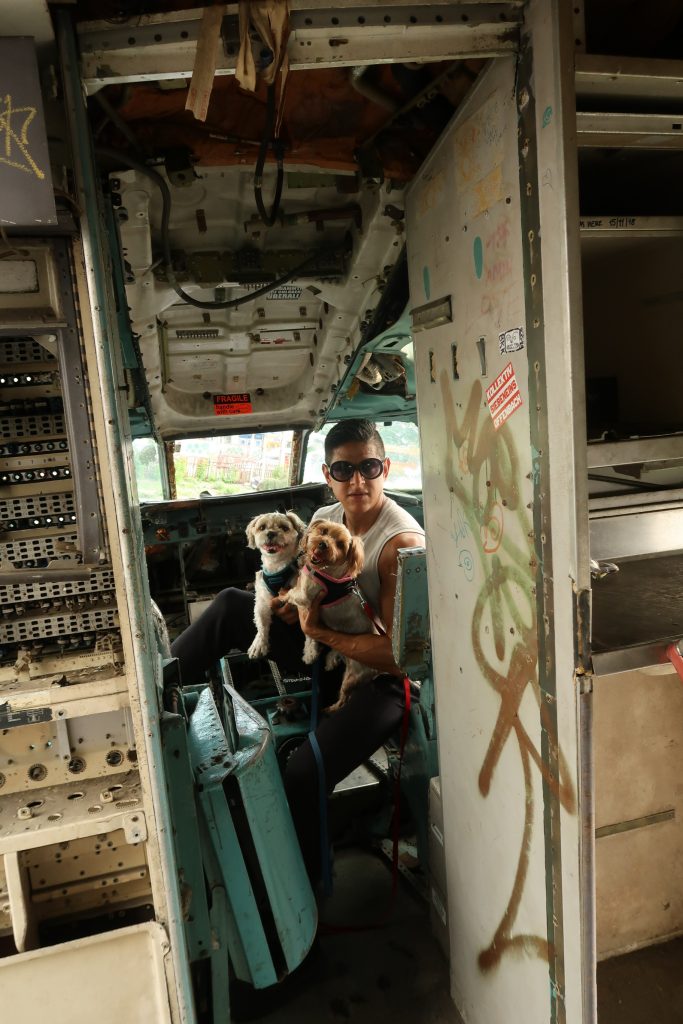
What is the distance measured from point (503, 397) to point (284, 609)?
2.10 m

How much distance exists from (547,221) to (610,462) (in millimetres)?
530

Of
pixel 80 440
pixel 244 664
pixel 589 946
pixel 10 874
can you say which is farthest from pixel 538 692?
pixel 244 664

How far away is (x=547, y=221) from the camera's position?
51.1 inches

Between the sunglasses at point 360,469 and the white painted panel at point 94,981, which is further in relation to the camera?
the sunglasses at point 360,469

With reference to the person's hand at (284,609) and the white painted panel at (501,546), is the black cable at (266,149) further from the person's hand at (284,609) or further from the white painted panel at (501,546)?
the person's hand at (284,609)

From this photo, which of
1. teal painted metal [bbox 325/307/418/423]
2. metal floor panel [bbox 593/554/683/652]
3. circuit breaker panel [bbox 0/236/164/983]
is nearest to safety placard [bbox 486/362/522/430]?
metal floor panel [bbox 593/554/683/652]

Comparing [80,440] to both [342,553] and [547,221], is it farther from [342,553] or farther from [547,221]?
[342,553]

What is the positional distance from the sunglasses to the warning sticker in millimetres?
1184

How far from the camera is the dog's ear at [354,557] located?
9.80 ft

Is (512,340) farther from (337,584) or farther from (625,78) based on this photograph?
(337,584)

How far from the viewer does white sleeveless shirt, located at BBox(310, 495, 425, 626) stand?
10.0 feet

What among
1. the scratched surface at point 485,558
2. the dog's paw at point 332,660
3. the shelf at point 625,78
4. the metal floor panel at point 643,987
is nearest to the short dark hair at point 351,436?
the dog's paw at point 332,660

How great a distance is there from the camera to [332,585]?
2982mm

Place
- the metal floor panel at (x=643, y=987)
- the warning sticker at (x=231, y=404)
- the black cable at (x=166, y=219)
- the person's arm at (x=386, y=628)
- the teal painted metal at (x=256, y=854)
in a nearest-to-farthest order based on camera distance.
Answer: the black cable at (x=166, y=219) < the teal painted metal at (x=256, y=854) < the metal floor panel at (x=643, y=987) < the person's arm at (x=386, y=628) < the warning sticker at (x=231, y=404)
